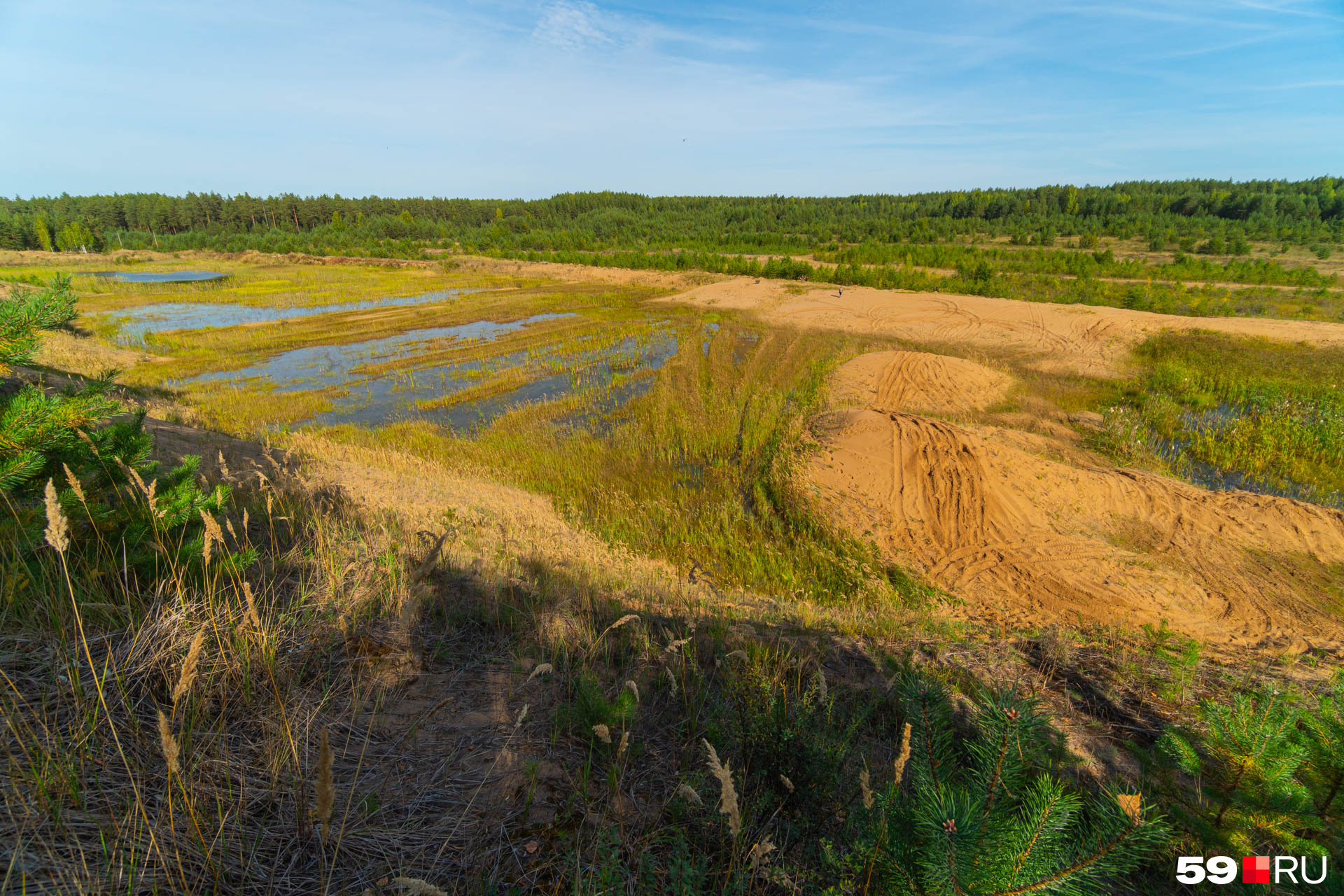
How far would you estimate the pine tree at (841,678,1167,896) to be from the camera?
4.59 ft

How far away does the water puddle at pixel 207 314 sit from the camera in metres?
29.9

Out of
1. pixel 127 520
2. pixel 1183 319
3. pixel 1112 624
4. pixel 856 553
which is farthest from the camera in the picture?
pixel 1183 319

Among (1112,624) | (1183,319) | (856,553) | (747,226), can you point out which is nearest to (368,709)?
(856,553)

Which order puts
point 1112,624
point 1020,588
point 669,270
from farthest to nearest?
point 669,270, point 1020,588, point 1112,624

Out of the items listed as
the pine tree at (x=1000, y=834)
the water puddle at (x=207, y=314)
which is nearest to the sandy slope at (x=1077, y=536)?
the pine tree at (x=1000, y=834)

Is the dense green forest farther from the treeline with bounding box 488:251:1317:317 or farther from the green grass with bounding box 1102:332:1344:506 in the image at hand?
the green grass with bounding box 1102:332:1344:506

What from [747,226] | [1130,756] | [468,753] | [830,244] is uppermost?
[747,226]

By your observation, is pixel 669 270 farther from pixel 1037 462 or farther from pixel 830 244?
pixel 1037 462

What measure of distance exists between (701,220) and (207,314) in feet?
289

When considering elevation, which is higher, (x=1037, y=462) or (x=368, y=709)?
(x=368, y=709)

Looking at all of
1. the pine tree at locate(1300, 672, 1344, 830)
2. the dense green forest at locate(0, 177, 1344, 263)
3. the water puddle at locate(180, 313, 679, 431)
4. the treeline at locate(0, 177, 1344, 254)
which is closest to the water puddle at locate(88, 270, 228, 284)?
the dense green forest at locate(0, 177, 1344, 263)

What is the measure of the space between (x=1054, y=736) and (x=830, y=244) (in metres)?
72.9

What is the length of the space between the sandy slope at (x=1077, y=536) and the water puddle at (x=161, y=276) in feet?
215

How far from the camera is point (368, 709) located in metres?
3.08
